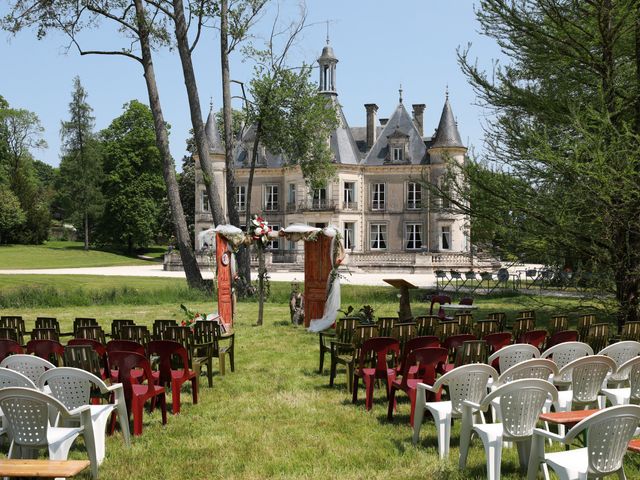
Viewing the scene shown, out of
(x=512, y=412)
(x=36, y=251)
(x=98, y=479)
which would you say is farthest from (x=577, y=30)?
(x=36, y=251)

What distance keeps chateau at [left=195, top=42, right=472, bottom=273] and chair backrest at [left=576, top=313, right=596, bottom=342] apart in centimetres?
3120

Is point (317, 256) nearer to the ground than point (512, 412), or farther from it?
farther from it

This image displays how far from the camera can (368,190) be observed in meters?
44.4

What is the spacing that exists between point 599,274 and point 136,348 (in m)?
8.92

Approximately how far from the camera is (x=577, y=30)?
39.7ft

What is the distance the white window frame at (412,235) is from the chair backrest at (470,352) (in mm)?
37616

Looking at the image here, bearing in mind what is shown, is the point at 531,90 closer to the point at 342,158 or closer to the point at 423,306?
the point at 423,306

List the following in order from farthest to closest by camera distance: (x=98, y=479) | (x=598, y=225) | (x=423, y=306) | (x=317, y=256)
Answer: (x=423, y=306) → (x=317, y=256) → (x=598, y=225) → (x=98, y=479)

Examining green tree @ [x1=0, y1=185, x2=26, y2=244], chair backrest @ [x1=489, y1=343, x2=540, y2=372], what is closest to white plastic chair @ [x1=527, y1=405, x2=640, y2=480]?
chair backrest @ [x1=489, y1=343, x2=540, y2=372]

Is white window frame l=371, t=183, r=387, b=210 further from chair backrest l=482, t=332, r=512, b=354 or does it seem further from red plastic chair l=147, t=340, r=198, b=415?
red plastic chair l=147, t=340, r=198, b=415

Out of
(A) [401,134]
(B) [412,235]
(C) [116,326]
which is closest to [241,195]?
(A) [401,134]

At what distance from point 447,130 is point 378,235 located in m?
8.24

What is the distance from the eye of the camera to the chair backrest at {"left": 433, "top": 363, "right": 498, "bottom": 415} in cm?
517

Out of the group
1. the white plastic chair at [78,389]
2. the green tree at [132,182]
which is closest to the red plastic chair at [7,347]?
the white plastic chair at [78,389]
